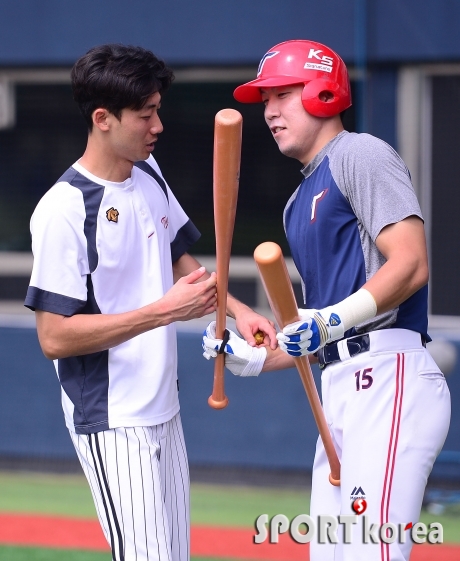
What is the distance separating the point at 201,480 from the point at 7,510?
1187mm

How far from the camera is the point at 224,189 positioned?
271 cm

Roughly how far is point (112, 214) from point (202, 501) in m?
2.75

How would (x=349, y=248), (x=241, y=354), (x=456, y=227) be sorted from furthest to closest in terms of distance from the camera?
1. (x=456, y=227)
2. (x=241, y=354)
3. (x=349, y=248)

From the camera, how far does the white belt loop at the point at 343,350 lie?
2.69 metres

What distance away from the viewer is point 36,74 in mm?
5785

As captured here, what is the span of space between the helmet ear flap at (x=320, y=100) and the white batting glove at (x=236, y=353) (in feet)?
2.43

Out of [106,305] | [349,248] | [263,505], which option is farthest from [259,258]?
[263,505]

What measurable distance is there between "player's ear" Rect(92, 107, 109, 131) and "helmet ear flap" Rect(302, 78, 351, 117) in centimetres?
60

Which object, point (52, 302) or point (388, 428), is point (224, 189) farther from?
point (388, 428)

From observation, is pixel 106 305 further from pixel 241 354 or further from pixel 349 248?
pixel 349 248

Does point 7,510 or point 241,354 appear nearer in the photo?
point 241,354

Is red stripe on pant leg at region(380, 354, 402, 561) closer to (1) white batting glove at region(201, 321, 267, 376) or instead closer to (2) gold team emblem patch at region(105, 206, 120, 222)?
(1) white batting glove at region(201, 321, 267, 376)

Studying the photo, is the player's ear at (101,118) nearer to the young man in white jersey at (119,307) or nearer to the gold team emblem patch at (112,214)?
the young man in white jersey at (119,307)

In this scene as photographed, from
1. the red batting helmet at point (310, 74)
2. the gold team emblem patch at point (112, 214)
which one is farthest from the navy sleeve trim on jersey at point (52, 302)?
the red batting helmet at point (310, 74)
